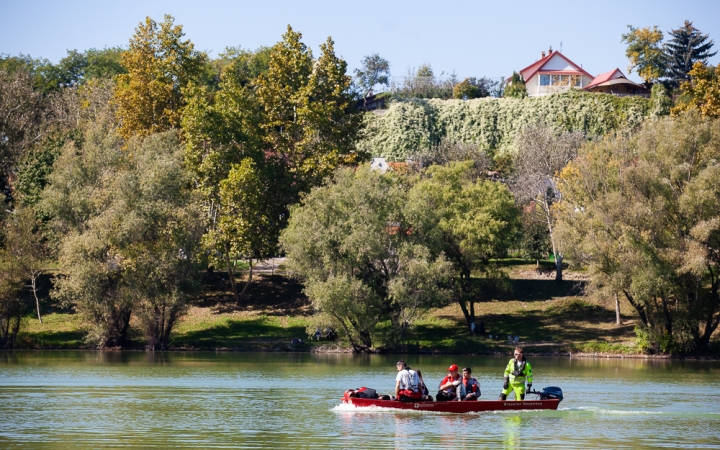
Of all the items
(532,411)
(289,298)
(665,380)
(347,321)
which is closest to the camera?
(532,411)

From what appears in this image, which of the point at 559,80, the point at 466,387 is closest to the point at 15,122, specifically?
the point at 466,387

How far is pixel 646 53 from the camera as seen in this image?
129 m

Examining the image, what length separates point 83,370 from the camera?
5109 cm

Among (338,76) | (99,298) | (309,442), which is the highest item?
(338,76)

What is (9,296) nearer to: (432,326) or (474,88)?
(432,326)

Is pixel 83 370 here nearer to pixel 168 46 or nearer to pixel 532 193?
pixel 168 46

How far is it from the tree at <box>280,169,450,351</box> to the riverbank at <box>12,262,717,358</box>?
300 centimetres

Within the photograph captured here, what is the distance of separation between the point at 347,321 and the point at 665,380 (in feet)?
85.4

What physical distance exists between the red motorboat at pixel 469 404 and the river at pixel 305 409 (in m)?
0.31

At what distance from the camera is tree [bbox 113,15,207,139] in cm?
8319

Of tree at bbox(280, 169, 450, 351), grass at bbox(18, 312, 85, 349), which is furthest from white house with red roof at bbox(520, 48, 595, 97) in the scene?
grass at bbox(18, 312, 85, 349)

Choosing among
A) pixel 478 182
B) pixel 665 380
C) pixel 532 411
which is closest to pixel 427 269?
pixel 478 182

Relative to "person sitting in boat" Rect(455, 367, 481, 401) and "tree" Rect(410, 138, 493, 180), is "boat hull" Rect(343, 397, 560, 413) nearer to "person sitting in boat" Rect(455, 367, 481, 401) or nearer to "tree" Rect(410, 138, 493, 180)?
"person sitting in boat" Rect(455, 367, 481, 401)

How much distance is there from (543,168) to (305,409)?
59.2 meters
